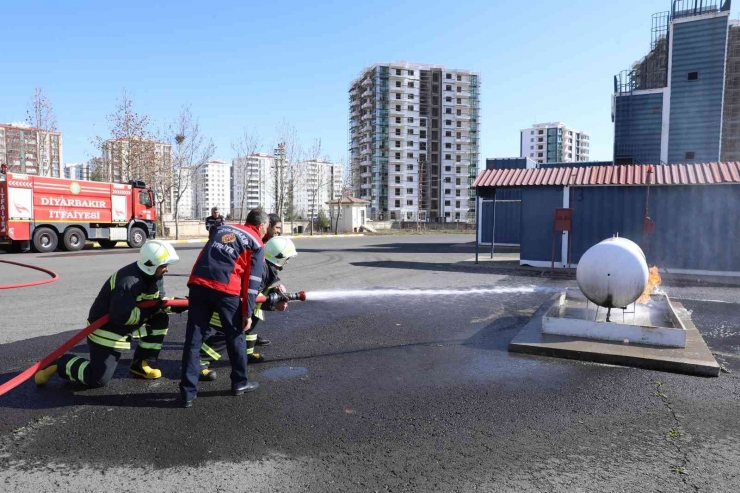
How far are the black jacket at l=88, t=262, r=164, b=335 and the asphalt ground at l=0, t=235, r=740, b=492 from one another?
2.21 ft

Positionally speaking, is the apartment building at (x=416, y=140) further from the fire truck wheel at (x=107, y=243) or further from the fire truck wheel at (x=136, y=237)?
the fire truck wheel at (x=107, y=243)

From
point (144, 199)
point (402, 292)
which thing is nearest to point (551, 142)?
point (144, 199)

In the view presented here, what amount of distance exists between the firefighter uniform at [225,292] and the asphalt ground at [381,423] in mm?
346

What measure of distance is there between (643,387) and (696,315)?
4.72 m

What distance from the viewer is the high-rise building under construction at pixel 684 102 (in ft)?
85.1

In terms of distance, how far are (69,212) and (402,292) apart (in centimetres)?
1810

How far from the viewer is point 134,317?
16.0 ft

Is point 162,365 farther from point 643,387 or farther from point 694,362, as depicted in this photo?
point 694,362

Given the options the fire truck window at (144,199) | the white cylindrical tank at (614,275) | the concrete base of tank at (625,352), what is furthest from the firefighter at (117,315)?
the fire truck window at (144,199)

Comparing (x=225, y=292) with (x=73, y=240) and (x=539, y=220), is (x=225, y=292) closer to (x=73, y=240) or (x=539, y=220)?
(x=539, y=220)

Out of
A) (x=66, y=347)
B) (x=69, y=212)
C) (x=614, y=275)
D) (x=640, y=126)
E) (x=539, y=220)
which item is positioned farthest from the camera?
(x=640, y=126)

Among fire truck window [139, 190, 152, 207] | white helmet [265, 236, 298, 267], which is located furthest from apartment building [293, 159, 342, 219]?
Result: white helmet [265, 236, 298, 267]

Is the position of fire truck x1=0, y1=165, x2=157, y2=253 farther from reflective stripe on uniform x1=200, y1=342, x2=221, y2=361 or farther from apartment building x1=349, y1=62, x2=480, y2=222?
apartment building x1=349, y1=62, x2=480, y2=222

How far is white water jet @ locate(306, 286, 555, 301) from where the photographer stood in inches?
411
